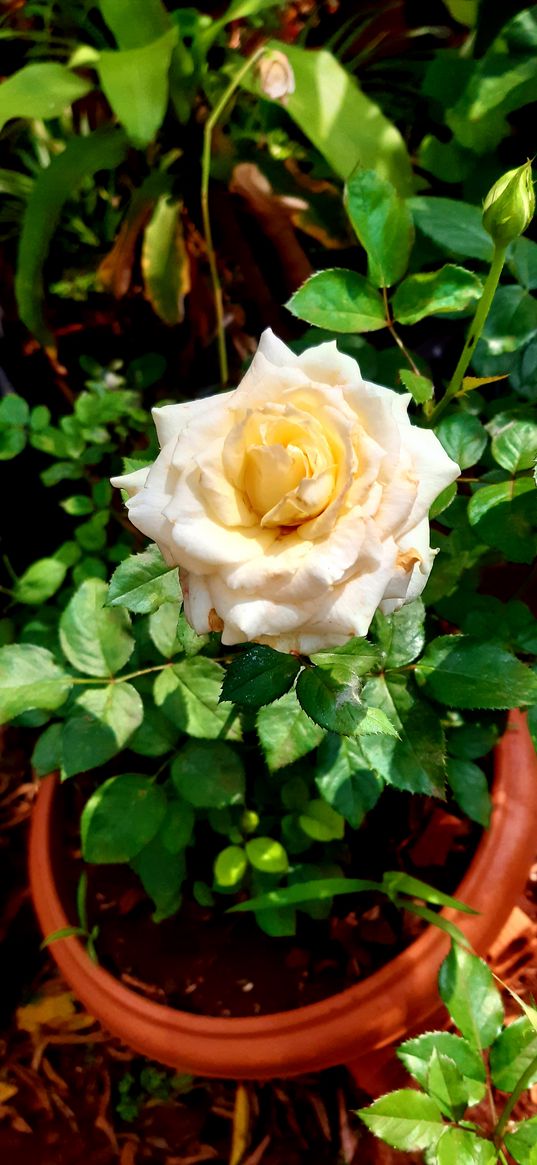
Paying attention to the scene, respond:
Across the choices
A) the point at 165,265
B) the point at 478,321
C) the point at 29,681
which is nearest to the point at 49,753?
the point at 29,681

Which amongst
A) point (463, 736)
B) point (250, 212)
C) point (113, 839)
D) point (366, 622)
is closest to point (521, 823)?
point (463, 736)

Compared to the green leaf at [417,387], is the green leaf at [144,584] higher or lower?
lower

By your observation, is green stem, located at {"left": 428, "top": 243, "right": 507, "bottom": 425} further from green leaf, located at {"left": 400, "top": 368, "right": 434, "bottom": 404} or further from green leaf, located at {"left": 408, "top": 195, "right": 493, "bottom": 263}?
green leaf, located at {"left": 408, "top": 195, "right": 493, "bottom": 263}

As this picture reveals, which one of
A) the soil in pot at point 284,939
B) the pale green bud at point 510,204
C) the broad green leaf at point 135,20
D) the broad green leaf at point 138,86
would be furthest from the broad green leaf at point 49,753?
the broad green leaf at point 135,20

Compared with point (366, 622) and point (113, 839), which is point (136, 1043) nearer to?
point (113, 839)

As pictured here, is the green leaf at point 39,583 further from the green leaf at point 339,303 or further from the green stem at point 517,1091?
the green stem at point 517,1091
